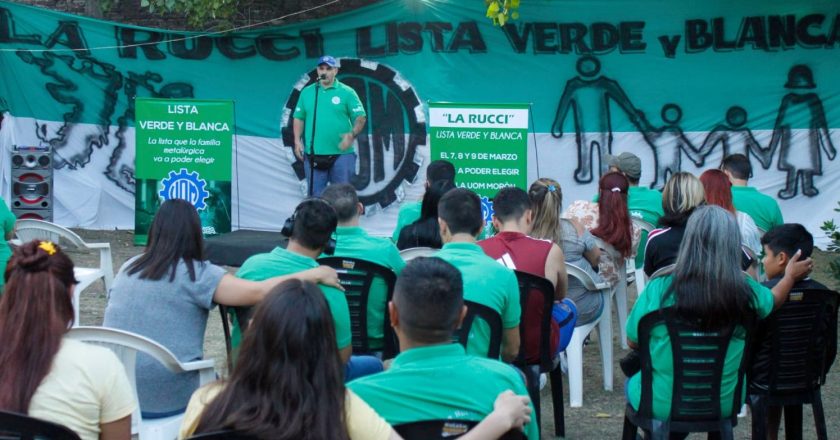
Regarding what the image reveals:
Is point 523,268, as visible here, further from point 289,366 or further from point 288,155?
point 288,155

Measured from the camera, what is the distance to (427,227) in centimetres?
671

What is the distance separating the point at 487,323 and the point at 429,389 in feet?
5.25

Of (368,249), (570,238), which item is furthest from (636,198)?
(368,249)

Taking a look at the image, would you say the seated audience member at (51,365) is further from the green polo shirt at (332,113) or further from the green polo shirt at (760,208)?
the green polo shirt at (332,113)

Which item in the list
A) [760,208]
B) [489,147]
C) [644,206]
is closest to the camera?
[760,208]

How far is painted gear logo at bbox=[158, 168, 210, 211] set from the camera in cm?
1149

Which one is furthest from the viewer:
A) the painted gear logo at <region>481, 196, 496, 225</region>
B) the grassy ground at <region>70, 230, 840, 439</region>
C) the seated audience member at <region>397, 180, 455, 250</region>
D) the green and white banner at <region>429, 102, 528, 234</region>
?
the green and white banner at <region>429, 102, 528, 234</region>

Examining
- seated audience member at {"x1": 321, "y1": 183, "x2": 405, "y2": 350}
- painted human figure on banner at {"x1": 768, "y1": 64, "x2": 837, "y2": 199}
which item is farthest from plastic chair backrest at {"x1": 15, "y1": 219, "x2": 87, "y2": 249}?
painted human figure on banner at {"x1": 768, "y1": 64, "x2": 837, "y2": 199}

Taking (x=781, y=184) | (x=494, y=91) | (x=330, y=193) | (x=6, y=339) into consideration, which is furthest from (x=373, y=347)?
(x=781, y=184)

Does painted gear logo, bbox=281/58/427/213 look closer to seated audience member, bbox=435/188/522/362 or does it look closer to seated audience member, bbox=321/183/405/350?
seated audience member, bbox=321/183/405/350

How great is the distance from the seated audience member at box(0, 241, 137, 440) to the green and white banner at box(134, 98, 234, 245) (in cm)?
819

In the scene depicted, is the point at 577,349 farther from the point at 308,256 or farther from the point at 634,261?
the point at 308,256

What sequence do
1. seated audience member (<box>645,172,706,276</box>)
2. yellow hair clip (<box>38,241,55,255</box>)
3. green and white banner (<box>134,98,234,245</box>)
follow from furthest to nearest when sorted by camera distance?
green and white banner (<box>134,98,234,245</box>) < seated audience member (<box>645,172,706,276</box>) < yellow hair clip (<box>38,241,55,255</box>)

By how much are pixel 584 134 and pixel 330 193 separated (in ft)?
22.4
